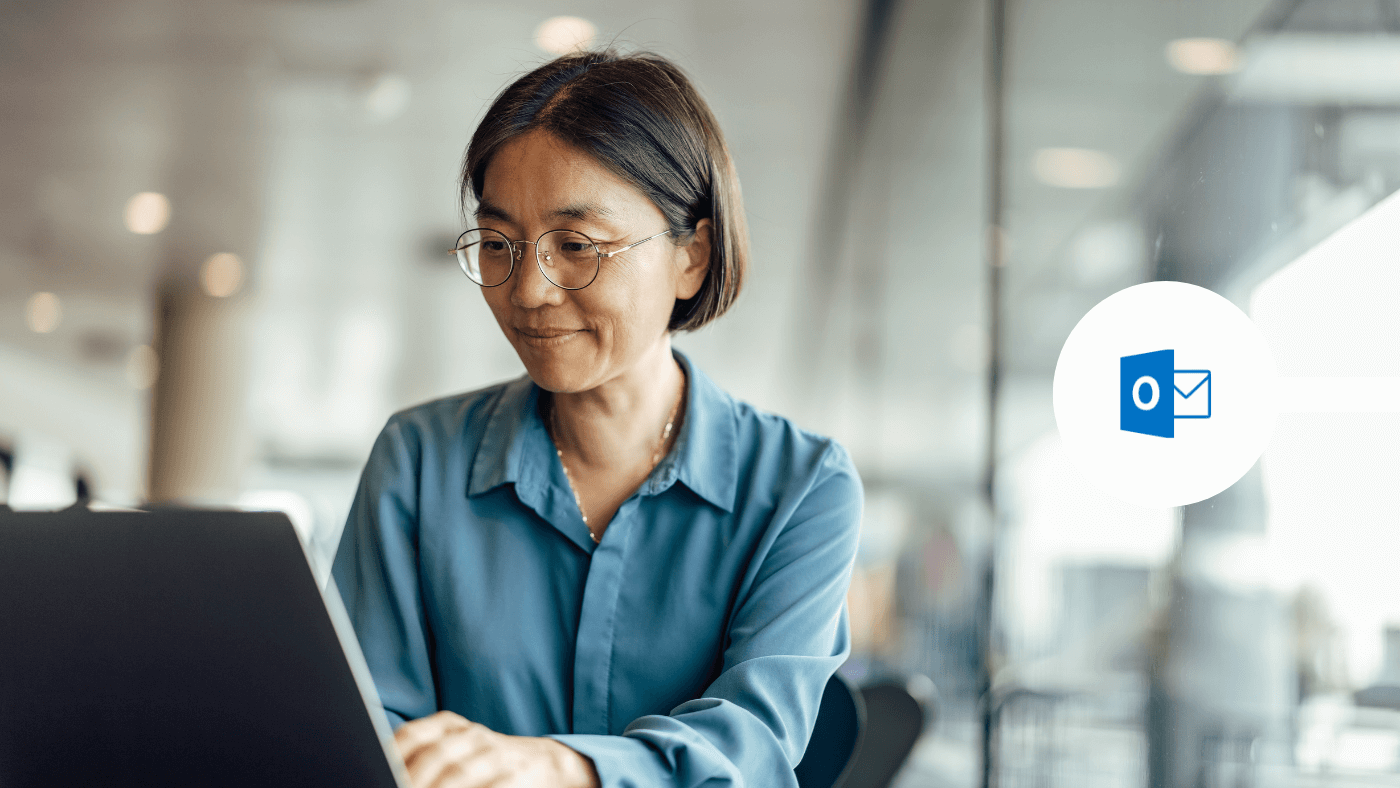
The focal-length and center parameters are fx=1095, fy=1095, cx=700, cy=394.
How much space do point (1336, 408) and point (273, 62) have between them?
5.03 m

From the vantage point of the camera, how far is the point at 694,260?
1.23 meters

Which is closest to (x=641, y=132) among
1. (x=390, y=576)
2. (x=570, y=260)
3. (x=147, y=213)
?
(x=570, y=260)

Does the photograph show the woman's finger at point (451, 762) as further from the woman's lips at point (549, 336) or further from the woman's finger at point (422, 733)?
the woman's lips at point (549, 336)

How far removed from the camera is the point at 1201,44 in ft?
5.09

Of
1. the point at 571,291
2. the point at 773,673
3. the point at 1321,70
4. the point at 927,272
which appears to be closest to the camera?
the point at 773,673

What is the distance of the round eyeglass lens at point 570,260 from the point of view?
107 cm

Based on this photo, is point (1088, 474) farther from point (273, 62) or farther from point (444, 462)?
point (273, 62)

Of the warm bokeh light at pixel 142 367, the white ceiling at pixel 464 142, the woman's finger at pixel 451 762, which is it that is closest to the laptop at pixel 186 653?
the woman's finger at pixel 451 762

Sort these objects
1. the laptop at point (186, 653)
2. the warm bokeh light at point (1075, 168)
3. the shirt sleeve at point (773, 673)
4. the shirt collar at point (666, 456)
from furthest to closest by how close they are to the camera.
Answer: the warm bokeh light at point (1075, 168), the shirt collar at point (666, 456), the shirt sleeve at point (773, 673), the laptop at point (186, 653)

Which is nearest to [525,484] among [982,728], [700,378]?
[700,378]

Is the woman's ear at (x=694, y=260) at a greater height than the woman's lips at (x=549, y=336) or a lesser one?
greater

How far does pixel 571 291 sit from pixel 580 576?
302 millimetres

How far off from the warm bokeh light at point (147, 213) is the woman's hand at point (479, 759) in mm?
7207

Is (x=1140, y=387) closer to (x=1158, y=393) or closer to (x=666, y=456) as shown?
(x=1158, y=393)
